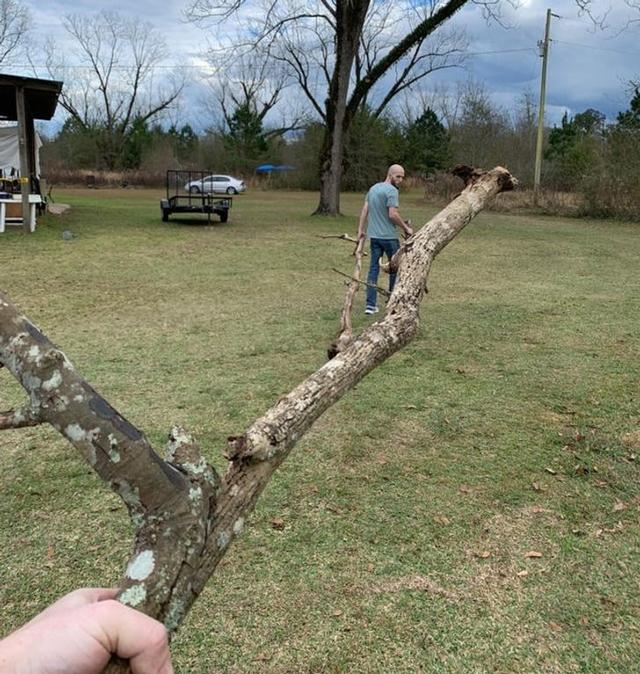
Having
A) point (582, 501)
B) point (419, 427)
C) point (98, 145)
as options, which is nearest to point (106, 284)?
point (419, 427)

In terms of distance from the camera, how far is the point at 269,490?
11.8ft

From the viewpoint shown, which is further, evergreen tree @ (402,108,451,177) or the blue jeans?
evergreen tree @ (402,108,451,177)

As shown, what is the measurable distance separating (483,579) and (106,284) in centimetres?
804

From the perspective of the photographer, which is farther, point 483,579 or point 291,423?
point 483,579

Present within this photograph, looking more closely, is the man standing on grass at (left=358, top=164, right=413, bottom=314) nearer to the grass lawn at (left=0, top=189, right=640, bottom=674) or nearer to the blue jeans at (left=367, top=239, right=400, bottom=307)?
the blue jeans at (left=367, top=239, right=400, bottom=307)

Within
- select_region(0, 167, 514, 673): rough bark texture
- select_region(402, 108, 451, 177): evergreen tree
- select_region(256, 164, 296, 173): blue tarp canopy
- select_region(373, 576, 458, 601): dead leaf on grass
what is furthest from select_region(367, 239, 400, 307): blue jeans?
select_region(256, 164, 296, 173): blue tarp canopy

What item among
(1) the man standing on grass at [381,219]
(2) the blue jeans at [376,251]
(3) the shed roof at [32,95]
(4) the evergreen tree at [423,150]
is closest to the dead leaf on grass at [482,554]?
(1) the man standing on grass at [381,219]

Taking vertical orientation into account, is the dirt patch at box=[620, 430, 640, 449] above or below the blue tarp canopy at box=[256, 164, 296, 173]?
below

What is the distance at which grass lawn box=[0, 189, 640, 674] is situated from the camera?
253 cm

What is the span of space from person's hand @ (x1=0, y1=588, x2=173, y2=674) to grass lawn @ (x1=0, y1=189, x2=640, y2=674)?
1533mm

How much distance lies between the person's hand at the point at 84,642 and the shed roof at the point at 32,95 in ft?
49.7

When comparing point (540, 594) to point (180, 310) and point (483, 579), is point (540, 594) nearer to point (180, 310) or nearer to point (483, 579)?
point (483, 579)

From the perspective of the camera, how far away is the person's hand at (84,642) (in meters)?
0.89

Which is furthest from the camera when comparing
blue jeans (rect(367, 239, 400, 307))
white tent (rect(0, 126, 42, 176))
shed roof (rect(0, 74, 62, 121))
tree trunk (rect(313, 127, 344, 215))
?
tree trunk (rect(313, 127, 344, 215))
